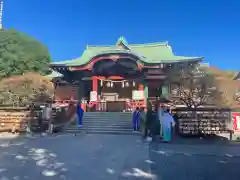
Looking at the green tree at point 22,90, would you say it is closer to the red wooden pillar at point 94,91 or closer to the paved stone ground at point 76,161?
the red wooden pillar at point 94,91

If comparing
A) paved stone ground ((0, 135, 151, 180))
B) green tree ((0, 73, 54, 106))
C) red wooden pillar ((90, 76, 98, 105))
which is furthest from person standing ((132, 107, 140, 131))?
green tree ((0, 73, 54, 106))

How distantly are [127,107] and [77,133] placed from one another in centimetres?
676

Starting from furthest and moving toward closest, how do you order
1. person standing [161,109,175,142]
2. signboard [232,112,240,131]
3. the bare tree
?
the bare tree
signboard [232,112,240,131]
person standing [161,109,175,142]

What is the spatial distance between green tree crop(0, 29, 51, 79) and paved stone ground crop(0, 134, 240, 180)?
17057 millimetres

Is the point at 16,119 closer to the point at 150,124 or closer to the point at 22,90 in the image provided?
the point at 22,90

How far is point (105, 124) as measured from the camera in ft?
48.2

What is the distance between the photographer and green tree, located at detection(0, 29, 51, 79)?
2634cm

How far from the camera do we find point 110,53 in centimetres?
1970

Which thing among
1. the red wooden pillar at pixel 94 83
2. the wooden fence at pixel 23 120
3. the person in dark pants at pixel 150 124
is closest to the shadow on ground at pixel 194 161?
the person in dark pants at pixel 150 124

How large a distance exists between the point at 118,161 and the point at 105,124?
293 inches

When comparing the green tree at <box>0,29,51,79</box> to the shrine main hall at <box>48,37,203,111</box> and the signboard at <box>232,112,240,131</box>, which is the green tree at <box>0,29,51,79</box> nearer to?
the shrine main hall at <box>48,37,203,111</box>

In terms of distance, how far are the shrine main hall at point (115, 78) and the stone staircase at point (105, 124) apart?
291 cm

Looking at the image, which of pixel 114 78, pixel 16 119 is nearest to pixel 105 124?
pixel 16 119

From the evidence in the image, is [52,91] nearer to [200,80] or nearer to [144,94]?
[144,94]
